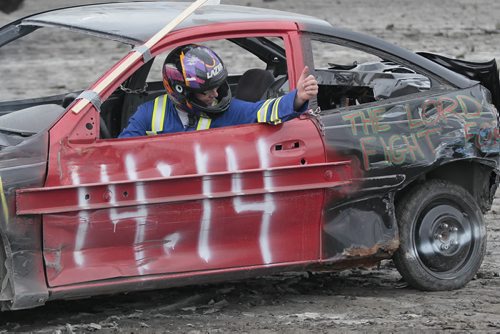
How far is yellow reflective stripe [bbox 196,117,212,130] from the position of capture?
6.68 metres

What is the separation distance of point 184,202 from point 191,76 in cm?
74

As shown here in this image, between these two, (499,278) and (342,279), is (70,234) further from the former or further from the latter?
(499,278)

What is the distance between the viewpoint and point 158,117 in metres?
6.67

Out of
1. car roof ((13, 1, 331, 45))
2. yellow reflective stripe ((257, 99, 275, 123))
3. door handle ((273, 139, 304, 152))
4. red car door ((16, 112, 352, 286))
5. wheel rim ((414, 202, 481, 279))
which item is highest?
car roof ((13, 1, 331, 45))

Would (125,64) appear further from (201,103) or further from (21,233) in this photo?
(21,233)

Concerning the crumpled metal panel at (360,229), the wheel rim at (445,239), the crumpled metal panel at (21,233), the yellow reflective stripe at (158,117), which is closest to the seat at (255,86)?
the yellow reflective stripe at (158,117)

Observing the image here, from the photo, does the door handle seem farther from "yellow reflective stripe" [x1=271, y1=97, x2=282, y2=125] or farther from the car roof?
the car roof

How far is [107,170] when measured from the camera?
20.0 feet

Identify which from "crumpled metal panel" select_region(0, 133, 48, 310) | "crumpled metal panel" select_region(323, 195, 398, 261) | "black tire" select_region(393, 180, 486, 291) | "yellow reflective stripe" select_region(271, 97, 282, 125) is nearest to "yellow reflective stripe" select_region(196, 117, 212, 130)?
"yellow reflective stripe" select_region(271, 97, 282, 125)

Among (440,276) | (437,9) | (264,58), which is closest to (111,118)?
(264,58)

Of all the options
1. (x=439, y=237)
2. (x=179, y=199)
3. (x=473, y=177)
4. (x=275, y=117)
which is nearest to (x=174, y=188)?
(x=179, y=199)

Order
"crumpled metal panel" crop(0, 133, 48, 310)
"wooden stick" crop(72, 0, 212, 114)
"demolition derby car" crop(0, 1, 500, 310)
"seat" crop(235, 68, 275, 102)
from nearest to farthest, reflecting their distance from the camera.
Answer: "crumpled metal panel" crop(0, 133, 48, 310)
"demolition derby car" crop(0, 1, 500, 310)
"wooden stick" crop(72, 0, 212, 114)
"seat" crop(235, 68, 275, 102)

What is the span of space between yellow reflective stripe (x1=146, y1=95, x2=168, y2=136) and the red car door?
0.36 meters

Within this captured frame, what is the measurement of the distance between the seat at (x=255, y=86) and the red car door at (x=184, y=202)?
0.53 m
